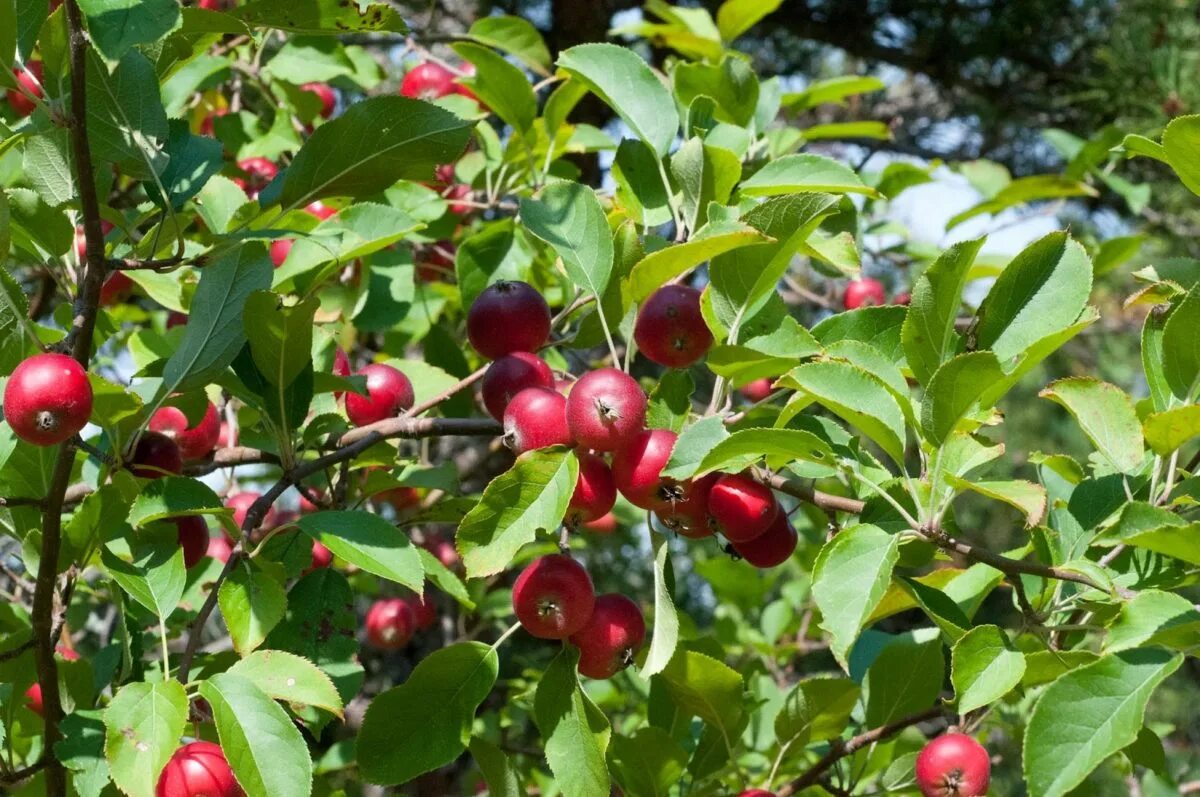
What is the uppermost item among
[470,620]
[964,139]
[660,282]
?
[660,282]

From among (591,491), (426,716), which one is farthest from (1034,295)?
(426,716)

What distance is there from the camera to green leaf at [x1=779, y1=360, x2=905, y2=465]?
3.10ft

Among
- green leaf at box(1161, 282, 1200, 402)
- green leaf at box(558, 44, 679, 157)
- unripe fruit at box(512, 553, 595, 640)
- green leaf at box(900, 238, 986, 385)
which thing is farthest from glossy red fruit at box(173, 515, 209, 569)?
green leaf at box(1161, 282, 1200, 402)

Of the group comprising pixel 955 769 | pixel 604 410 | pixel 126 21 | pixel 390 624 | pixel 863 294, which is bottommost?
pixel 390 624

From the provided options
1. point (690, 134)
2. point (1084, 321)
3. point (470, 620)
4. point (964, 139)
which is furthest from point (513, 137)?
point (964, 139)

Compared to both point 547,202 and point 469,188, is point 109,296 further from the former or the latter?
point 547,202

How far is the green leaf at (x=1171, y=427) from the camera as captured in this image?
97cm

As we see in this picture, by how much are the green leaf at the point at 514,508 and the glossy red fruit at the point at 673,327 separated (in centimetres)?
22

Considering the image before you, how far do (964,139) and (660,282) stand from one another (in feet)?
10.6

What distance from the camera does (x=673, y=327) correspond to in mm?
1193

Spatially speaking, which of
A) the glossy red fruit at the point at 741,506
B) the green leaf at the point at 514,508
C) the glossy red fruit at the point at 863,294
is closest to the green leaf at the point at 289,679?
the green leaf at the point at 514,508

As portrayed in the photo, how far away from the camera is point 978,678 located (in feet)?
3.23

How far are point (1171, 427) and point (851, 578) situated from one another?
32 cm

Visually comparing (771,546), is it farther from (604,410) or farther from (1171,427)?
(1171,427)
